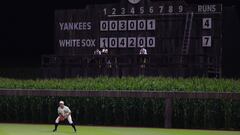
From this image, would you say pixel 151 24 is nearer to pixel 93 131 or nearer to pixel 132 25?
pixel 132 25

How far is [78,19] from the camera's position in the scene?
3478 cm

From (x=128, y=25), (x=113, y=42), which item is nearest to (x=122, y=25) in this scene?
(x=128, y=25)

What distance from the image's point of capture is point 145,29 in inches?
1308

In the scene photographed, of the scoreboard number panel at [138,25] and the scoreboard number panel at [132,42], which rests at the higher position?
the scoreboard number panel at [138,25]

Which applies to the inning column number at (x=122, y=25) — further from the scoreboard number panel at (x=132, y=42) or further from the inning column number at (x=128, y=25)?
the scoreboard number panel at (x=132, y=42)

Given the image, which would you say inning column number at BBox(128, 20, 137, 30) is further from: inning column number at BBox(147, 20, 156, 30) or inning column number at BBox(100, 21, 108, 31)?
inning column number at BBox(100, 21, 108, 31)

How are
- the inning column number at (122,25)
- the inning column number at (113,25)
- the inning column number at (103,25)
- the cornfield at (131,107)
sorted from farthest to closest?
the inning column number at (103,25) < the inning column number at (113,25) < the inning column number at (122,25) < the cornfield at (131,107)

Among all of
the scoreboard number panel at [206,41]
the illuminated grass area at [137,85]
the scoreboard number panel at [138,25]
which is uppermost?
the scoreboard number panel at [138,25]

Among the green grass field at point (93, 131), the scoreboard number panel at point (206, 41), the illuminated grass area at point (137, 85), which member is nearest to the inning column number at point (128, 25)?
the scoreboard number panel at point (206, 41)

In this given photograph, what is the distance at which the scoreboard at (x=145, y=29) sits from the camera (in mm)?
31922

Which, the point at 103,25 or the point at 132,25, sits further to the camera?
the point at 103,25

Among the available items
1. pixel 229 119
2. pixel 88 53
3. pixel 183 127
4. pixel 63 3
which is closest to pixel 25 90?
pixel 183 127

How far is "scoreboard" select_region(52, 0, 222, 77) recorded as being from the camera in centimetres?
3192

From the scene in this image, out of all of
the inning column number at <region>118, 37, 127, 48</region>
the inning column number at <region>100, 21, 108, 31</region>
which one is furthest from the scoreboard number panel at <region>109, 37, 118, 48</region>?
the inning column number at <region>100, 21, 108, 31</region>
